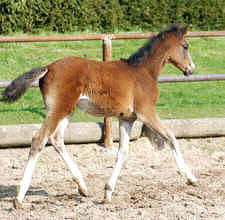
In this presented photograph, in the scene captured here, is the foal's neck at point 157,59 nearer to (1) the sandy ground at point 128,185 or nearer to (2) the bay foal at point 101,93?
(2) the bay foal at point 101,93

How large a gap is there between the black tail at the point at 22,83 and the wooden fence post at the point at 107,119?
210 cm

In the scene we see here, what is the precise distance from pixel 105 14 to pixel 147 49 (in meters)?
7.95

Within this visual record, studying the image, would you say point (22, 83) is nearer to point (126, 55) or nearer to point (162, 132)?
point (162, 132)

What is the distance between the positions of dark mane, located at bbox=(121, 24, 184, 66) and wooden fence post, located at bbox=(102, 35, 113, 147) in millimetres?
1564

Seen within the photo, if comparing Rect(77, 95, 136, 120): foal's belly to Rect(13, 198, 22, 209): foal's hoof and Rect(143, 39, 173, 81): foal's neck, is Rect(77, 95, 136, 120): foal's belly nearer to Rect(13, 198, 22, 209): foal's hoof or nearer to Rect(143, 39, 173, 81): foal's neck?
Rect(143, 39, 173, 81): foal's neck

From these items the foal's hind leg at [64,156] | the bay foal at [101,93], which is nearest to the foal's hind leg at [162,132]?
the bay foal at [101,93]

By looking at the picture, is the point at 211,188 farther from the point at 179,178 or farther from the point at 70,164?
the point at 70,164

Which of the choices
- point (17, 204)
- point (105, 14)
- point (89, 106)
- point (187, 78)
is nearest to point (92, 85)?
point (89, 106)

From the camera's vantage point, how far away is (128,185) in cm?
535

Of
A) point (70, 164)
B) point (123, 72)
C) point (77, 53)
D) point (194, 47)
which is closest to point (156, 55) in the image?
point (123, 72)

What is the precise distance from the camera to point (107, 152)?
6711 mm

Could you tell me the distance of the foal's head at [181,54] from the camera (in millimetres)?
5195

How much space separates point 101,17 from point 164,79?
640 centimetres

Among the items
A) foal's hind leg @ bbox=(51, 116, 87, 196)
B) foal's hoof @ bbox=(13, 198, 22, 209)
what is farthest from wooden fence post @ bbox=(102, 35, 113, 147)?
foal's hoof @ bbox=(13, 198, 22, 209)
